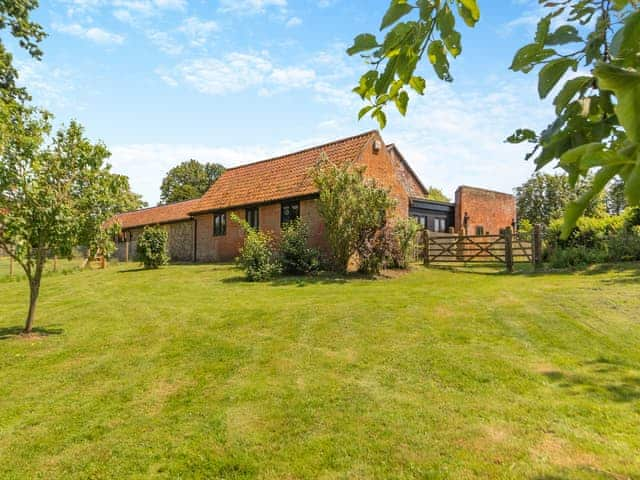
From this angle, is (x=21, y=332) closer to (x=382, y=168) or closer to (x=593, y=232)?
(x=382, y=168)

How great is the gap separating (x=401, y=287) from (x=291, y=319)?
5.62 metres

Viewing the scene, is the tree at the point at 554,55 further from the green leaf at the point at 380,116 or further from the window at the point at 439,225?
the window at the point at 439,225

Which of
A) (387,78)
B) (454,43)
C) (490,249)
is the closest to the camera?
(387,78)

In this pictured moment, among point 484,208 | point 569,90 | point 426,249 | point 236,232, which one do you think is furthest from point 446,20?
point 484,208

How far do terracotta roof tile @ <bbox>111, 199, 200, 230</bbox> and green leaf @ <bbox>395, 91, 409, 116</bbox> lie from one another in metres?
30.7

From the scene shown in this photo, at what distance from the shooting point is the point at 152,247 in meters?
23.0

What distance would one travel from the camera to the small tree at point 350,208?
55.1 ft

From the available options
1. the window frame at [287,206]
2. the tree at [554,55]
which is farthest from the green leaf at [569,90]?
the window frame at [287,206]

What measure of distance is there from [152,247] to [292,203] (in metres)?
8.30

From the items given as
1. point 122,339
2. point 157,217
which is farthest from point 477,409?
point 157,217

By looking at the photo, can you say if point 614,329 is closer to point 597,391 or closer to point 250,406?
point 597,391

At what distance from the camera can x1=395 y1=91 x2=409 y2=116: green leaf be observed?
222cm

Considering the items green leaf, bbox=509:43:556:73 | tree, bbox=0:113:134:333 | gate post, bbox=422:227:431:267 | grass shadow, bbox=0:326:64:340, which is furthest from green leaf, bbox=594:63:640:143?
gate post, bbox=422:227:431:267

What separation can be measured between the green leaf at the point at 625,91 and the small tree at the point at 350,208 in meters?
16.1
